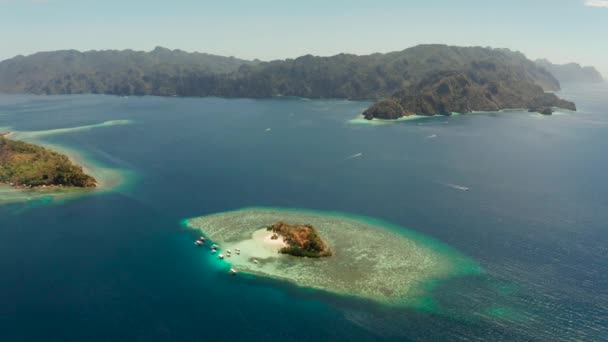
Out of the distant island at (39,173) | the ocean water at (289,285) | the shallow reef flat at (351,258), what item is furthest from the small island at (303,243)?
the distant island at (39,173)

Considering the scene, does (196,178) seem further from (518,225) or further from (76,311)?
(518,225)

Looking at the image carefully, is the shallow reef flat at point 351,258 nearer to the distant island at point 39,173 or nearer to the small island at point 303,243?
the small island at point 303,243

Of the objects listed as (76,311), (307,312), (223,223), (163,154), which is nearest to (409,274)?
(307,312)

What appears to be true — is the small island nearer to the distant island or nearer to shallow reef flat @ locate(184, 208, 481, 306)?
shallow reef flat @ locate(184, 208, 481, 306)

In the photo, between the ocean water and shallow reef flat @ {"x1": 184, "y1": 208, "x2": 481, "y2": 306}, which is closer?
the ocean water

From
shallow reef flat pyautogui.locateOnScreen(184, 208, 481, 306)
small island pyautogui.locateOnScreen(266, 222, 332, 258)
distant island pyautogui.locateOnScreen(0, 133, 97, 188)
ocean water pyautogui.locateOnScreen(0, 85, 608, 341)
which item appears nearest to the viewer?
ocean water pyautogui.locateOnScreen(0, 85, 608, 341)

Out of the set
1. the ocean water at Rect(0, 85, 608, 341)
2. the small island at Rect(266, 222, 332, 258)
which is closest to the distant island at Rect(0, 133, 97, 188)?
the ocean water at Rect(0, 85, 608, 341)
